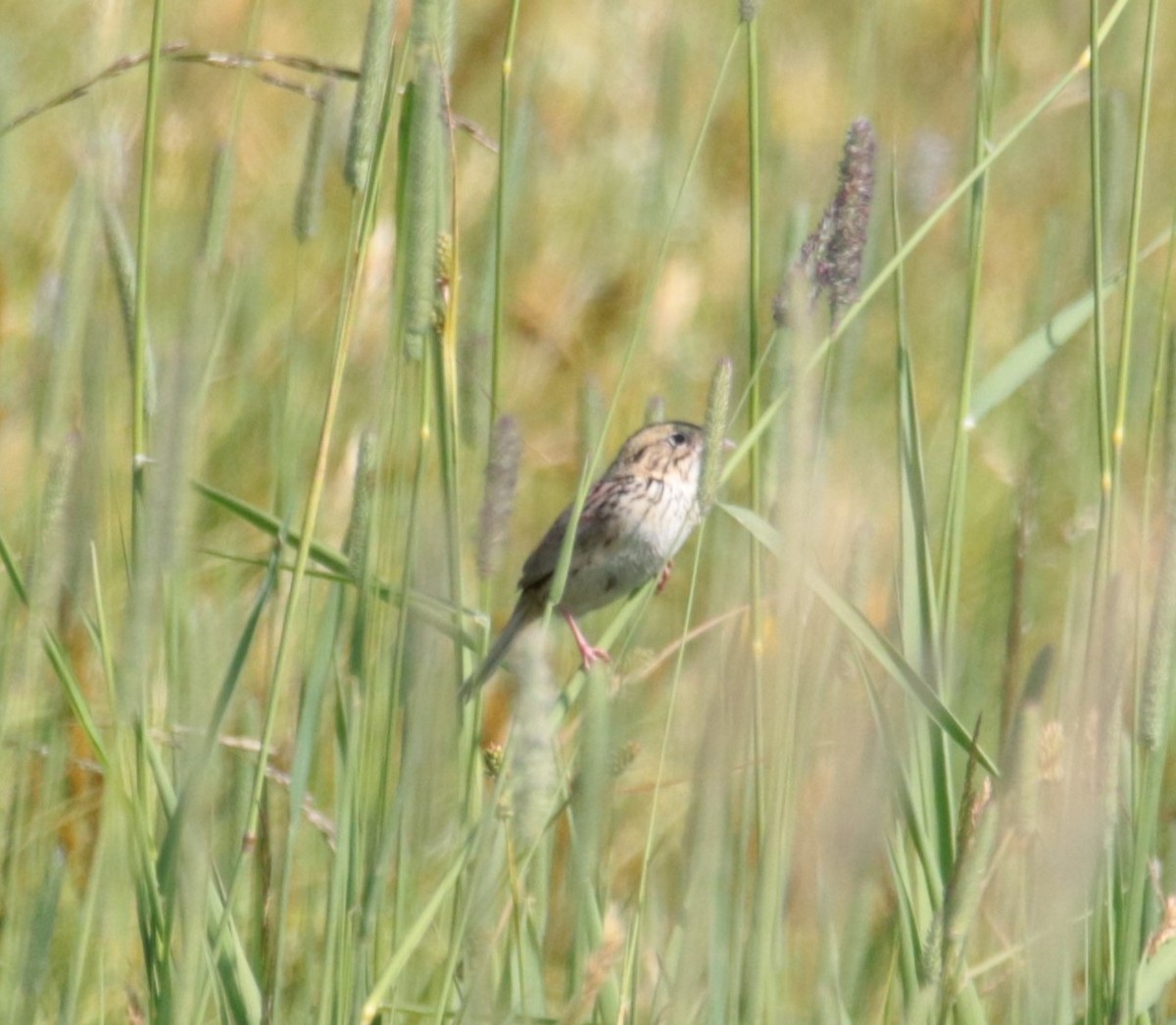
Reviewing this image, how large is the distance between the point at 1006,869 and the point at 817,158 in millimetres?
2672

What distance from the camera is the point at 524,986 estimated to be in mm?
1417

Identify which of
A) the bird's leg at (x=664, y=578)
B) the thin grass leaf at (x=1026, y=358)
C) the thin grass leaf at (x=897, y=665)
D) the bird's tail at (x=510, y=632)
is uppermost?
the thin grass leaf at (x=1026, y=358)

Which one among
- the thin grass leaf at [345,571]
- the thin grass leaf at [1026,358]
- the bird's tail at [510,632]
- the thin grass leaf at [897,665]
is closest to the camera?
the thin grass leaf at [345,571]

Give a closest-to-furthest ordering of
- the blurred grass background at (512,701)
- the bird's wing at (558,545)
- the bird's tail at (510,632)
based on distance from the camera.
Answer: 1. the blurred grass background at (512,701)
2. the bird's tail at (510,632)
3. the bird's wing at (558,545)

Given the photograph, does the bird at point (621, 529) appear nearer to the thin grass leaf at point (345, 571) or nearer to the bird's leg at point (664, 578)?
the bird's leg at point (664, 578)

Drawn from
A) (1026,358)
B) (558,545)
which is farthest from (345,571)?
(558,545)

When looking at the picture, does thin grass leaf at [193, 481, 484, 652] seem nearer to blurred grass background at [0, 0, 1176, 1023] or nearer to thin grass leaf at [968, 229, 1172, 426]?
blurred grass background at [0, 0, 1176, 1023]

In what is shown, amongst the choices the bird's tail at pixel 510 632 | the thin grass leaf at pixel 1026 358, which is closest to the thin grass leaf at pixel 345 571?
the thin grass leaf at pixel 1026 358

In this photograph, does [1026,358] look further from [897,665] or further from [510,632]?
[510,632]

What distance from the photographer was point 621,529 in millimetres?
2965

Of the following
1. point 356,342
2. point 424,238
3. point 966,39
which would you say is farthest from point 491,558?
point 966,39

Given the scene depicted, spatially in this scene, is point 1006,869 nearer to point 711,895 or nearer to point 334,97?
point 711,895

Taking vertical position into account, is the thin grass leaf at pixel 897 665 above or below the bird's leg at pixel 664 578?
above

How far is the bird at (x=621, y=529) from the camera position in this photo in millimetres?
2816
